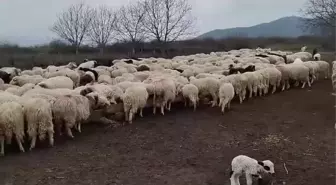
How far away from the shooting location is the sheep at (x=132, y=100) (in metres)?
10.7

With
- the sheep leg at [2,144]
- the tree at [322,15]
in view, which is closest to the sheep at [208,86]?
the sheep leg at [2,144]

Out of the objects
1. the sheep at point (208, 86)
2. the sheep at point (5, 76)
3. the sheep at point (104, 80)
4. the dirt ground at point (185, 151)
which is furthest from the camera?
the sheep at point (5, 76)

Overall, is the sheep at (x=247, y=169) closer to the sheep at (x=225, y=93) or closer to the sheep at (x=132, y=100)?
the sheep at (x=132, y=100)

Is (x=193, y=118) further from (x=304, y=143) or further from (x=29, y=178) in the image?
(x=29, y=178)

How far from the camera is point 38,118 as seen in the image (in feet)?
27.9

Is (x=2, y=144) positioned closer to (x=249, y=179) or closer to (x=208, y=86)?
(x=249, y=179)

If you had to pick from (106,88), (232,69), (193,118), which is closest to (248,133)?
(193,118)

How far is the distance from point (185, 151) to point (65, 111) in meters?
2.95

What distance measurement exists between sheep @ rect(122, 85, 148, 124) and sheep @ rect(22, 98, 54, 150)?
2.48 meters

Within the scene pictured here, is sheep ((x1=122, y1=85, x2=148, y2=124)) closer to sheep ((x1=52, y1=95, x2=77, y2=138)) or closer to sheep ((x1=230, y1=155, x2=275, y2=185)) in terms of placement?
sheep ((x1=52, y1=95, x2=77, y2=138))

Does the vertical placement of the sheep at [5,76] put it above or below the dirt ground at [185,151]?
above

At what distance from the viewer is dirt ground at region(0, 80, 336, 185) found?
23.0 ft

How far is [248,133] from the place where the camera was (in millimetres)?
9680

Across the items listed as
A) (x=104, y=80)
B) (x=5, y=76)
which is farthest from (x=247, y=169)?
(x=5, y=76)
